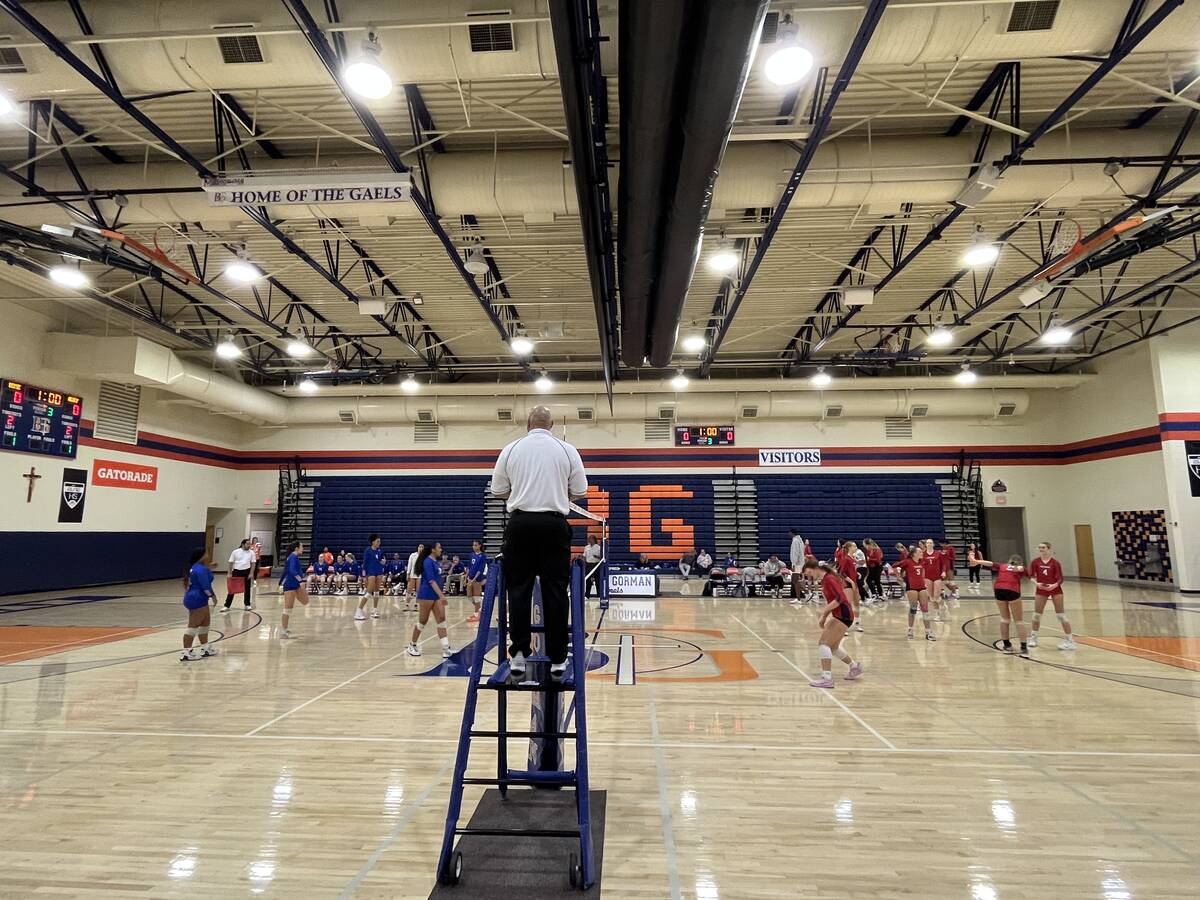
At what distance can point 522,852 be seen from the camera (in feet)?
11.1

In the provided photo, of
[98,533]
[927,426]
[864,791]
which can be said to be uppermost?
[927,426]

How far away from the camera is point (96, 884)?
310 centimetres

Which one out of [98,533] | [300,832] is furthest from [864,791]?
[98,533]

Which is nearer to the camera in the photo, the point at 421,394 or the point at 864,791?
the point at 864,791

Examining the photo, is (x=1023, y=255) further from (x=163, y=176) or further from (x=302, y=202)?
(x=163, y=176)

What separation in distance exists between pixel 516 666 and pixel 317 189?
267 inches

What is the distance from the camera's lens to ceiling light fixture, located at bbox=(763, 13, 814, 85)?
5.34 meters

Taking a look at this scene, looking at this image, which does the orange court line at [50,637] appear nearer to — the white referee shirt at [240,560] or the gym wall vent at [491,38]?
the white referee shirt at [240,560]

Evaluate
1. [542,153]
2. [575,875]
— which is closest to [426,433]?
[542,153]

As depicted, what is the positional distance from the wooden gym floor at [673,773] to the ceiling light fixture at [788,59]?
5.90 meters

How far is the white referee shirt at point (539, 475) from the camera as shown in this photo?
3.54m

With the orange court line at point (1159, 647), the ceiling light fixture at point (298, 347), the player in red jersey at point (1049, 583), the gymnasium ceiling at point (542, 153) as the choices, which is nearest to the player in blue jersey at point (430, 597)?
the gymnasium ceiling at point (542, 153)

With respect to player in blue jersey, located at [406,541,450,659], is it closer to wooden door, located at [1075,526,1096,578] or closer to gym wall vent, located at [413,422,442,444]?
gym wall vent, located at [413,422,442,444]

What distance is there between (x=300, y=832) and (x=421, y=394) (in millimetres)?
18032
